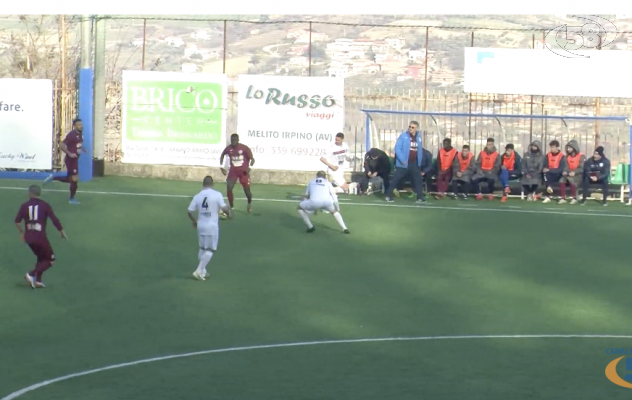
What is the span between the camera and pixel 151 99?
101 ft

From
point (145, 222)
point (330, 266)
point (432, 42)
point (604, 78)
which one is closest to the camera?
point (330, 266)

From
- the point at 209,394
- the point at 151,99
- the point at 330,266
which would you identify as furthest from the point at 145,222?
the point at 209,394

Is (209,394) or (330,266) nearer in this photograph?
(209,394)

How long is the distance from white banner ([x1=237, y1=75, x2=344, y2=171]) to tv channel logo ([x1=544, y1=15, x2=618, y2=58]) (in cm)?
565

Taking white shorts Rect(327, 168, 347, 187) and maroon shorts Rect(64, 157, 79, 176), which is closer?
maroon shorts Rect(64, 157, 79, 176)

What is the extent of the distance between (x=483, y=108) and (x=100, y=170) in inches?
410

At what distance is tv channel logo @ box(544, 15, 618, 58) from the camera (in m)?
30.3

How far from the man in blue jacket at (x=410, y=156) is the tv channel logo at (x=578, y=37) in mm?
5598

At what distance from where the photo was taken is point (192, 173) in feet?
100

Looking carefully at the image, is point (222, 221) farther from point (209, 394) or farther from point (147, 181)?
point (209, 394)

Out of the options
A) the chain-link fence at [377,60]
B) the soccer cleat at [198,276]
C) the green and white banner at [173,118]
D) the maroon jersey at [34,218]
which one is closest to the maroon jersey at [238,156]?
the chain-link fence at [377,60]

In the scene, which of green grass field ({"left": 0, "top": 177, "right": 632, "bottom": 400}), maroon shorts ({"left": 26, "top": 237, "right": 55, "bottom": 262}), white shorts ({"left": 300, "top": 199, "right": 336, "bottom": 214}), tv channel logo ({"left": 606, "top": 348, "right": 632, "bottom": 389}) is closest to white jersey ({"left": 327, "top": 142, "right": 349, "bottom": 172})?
green grass field ({"left": 0, "top": 177, "right": 632, "bottom": 400})

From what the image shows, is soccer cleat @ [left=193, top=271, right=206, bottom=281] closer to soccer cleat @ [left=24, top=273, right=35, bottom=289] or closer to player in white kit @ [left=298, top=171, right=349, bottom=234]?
soccer cleat @ [left=24, top=273, right=35, bottom=289]

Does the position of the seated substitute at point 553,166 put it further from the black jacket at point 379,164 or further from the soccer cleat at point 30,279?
the soccer cleat at point 30,279
